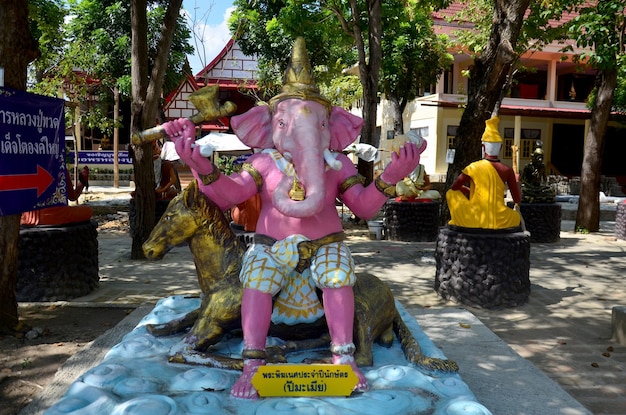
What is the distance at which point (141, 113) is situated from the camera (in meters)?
7.20

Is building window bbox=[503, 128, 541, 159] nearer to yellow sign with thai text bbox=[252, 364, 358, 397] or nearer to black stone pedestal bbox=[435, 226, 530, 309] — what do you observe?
black stone pedestal bbox=[435, 226, 530, 309]

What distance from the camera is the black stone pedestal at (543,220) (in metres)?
9.45

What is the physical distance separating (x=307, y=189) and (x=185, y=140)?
615mm

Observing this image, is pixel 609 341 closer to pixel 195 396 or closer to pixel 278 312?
pixel 278 312

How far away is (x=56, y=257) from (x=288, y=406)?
401 cm

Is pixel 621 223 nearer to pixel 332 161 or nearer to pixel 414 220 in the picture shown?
pixel 414 220

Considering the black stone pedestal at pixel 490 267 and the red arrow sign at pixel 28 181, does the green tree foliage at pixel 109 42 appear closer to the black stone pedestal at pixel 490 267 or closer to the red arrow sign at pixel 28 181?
the red arrow sign at pixel 28 181

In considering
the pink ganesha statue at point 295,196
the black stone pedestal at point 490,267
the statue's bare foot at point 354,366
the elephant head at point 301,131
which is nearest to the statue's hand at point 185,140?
the pink ganesha statue at point 295,196

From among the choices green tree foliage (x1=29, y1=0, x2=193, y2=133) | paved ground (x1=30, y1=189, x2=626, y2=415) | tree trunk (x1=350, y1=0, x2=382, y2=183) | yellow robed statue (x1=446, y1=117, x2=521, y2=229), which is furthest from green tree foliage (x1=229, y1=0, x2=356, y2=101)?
yellow robed statue (x1=446, y1=117, x2=521, y2=229)

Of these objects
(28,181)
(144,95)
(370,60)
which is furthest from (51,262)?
(370,60)

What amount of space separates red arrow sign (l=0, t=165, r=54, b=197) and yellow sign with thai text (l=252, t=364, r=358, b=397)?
9.67 feet

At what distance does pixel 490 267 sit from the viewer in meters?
5.28

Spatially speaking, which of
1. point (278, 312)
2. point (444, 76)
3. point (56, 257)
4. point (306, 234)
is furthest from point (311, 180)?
point (444, 76)

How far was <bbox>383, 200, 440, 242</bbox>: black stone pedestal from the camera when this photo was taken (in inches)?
381
